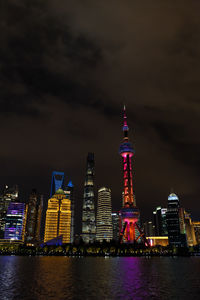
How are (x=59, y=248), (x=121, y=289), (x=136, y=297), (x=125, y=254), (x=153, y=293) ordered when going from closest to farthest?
1. (x=136, y=297)
2. (x=153, y=293)
3. (x=121, y=289)
4. (x=125, y=254)
5. (x=59, y=248)

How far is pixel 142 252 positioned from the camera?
191500 millimetres

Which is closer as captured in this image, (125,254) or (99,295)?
(99,295)

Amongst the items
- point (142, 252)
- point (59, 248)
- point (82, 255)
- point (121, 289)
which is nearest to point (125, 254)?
point (142, 252)

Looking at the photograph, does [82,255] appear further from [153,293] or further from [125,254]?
[153,293]

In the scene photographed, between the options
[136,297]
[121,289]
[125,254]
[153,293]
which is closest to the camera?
[136,297]

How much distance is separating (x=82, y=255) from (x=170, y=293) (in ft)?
544

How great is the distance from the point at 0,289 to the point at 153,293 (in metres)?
22.0

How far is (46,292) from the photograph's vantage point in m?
36.9

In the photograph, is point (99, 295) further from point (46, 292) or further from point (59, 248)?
point (59, 248)

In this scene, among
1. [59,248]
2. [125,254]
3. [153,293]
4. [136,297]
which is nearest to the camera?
[136,297]

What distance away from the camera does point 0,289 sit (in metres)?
38.6

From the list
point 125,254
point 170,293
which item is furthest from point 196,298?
point 125,254

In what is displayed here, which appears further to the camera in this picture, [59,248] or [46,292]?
[59,248]

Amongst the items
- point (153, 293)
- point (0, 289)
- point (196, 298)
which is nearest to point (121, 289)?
point (153, 293)
